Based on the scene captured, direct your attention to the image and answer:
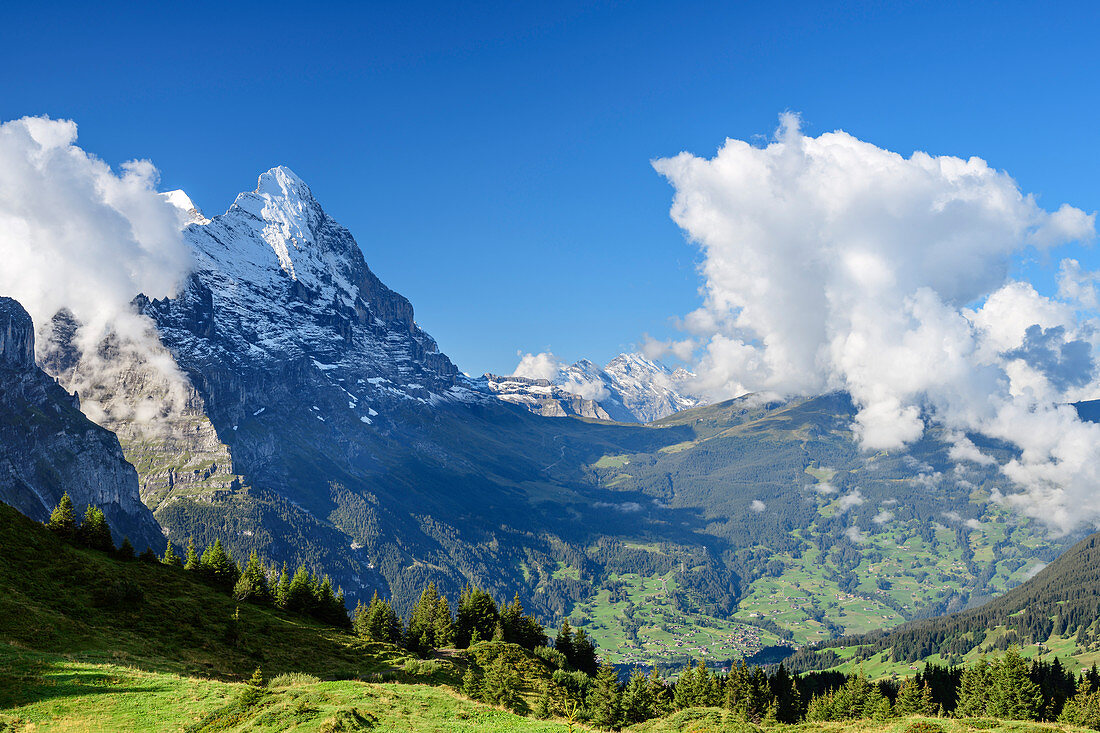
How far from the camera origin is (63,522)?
8706 centimetres

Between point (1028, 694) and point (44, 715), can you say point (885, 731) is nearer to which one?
point (44, 715)

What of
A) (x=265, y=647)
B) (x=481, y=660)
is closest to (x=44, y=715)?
(x=265, y=647)

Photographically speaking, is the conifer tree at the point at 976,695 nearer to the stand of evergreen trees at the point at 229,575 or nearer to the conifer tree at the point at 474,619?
the conifer tree at the point at 474,619

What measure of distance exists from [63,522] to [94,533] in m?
4.50

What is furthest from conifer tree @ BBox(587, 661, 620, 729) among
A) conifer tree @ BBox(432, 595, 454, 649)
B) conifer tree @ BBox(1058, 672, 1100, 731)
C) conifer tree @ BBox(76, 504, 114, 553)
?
conifer tree @ BBox(76, 504, 114, 553)

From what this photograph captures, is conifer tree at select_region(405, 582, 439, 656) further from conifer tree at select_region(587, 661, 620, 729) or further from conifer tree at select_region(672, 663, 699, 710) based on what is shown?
conifer tree at select_region(672, 663, 699, 710)

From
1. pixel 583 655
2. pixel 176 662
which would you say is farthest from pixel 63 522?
pixel 583 655

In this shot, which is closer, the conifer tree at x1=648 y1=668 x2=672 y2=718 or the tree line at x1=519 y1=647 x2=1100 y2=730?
the tree line at x1=519 y1=647 x2=1100 y2=730

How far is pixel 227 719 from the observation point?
136ft

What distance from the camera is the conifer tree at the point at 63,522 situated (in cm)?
8638

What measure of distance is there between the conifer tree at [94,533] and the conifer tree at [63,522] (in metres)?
1.23

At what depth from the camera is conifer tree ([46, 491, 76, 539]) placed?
86.4 metres

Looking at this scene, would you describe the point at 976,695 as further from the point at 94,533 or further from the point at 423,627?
the point at 94,533

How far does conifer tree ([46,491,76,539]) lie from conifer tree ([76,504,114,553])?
123 centimetres
